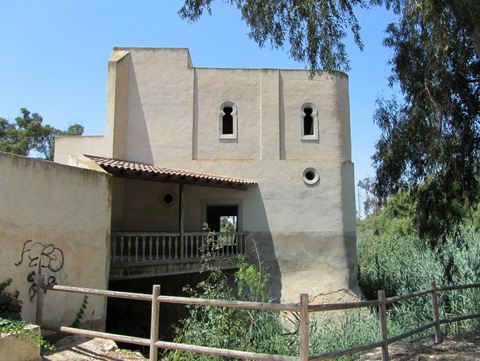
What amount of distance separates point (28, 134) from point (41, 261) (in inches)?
1251

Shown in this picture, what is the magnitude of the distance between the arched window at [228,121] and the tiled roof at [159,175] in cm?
165

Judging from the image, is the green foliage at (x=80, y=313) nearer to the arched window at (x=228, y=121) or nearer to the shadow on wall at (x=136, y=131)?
the shadow on wall at (x=136, y=131)

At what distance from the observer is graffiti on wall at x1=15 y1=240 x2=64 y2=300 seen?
6.96 meters

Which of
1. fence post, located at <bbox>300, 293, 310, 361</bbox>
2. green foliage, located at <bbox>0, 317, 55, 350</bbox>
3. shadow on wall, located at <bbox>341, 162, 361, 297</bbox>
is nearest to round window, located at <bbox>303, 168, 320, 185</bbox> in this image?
shadow on wall, located at <bbox>341, 162, 361, 297</bbox>

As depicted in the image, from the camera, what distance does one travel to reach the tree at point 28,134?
34.8m

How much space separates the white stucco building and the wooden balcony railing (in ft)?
2.39

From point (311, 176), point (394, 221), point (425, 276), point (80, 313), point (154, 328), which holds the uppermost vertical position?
point (311, 176)

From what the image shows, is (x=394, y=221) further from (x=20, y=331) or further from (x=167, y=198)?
(x=20, y=331)

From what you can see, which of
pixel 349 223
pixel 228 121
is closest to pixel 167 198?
pixel 228 121

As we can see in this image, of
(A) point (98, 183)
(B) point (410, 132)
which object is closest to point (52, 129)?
(A) point (98, 183)

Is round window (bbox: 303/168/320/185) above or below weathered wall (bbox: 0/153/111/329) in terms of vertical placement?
above

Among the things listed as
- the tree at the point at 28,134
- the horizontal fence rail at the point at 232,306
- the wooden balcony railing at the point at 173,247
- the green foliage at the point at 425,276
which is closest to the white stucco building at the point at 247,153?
the wooden balcony railing at the point at 173,247

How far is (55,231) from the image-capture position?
7535 millimetres

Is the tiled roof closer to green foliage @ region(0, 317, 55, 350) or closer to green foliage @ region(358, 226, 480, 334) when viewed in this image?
green foliage @ region(0, 317, 55, 350)
